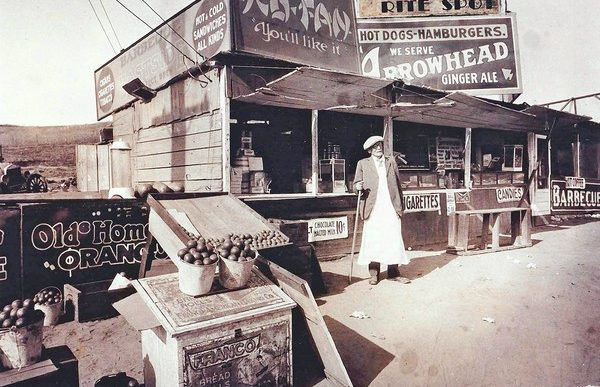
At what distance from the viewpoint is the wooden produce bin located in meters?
2.82

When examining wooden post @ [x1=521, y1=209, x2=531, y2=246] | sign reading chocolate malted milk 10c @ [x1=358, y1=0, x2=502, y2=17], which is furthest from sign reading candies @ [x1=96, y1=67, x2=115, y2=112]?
wooden post @ [x1=521, y1=209, x2=531, y2=246]

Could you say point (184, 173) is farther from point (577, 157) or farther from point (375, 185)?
point (577, 157)

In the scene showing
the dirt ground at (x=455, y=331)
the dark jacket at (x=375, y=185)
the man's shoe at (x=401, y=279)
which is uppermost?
the dark jacket at (x=375, y=185)

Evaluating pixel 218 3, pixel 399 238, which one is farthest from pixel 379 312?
pixel 218 3

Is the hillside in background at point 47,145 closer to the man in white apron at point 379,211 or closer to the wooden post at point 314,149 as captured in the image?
the wooden post at point 314,149

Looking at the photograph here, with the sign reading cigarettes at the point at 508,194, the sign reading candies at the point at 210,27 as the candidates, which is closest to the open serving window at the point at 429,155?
the sign reading cigarettes at the point at 508,194

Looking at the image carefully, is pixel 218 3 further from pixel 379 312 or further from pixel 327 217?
pixel 379 312

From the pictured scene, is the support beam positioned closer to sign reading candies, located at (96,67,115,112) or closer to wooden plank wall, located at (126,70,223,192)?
wooden plank wall, located at (126,70,223,192)

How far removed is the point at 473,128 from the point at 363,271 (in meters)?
6.79

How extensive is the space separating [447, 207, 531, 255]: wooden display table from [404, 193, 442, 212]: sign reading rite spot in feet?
2.90

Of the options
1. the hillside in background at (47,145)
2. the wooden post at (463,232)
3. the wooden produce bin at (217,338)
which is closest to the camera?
the wooden produce bin at (217,338)

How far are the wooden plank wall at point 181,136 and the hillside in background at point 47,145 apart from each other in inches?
558

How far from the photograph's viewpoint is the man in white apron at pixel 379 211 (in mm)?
6445

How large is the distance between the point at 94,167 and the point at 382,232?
9902 millimetres
